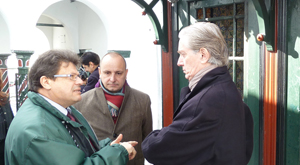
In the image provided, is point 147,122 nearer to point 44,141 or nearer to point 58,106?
point 58,106

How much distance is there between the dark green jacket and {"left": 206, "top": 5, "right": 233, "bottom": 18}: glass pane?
1.76 meters

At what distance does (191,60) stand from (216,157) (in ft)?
1.78

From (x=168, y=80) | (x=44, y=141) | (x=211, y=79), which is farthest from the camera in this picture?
(x=168, y=80)

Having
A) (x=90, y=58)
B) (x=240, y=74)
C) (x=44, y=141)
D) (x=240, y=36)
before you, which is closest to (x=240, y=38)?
(x=240, y=36)

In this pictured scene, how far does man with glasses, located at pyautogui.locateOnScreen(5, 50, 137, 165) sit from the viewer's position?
148 centimetres

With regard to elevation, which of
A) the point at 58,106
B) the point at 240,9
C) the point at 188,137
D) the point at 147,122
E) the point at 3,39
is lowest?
the point at 147,122

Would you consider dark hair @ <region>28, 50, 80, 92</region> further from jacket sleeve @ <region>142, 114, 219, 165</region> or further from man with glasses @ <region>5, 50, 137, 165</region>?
jacket sleeve @ <region>142, 114, 219, 165</region>

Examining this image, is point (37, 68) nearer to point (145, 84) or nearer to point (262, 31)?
point (262, 31)

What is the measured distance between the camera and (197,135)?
162cm

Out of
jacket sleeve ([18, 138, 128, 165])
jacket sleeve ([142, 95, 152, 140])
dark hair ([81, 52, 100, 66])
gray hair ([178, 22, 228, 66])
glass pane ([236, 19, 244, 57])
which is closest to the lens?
jacket sleeve ([18, 138, 128, 165])

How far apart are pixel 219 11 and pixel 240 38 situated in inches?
13.7

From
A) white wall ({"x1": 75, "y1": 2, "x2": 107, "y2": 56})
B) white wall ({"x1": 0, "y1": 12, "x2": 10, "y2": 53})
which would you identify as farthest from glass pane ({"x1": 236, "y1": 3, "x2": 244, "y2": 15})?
white wall ({"x1": 0, "y1": 12, "x2": 10, "y2": 53})

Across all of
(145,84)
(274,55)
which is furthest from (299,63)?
(145,84)

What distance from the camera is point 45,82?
178 cm
